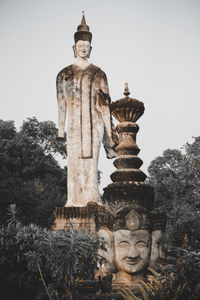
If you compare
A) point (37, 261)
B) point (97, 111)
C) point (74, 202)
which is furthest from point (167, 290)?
point (97, 111)

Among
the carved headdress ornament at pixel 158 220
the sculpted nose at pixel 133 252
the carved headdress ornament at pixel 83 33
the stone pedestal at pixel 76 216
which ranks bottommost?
the sculpted nose at pixel 133 252

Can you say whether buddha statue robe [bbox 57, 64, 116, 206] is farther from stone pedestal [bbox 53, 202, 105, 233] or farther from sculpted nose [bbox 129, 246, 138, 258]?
sculpted nose [bbox 129, 246, 138, 258]

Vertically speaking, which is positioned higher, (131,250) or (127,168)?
(127,168)

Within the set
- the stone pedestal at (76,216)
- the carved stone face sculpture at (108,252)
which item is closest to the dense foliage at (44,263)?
the carved stone face sculpture at (108,252)

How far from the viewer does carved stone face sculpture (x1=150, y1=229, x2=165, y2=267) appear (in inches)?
199

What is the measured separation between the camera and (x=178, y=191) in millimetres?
27922

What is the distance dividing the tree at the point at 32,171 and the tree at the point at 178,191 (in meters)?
7.17

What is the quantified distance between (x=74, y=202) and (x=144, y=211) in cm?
395

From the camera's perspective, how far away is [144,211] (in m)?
5.09

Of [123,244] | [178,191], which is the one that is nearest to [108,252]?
[123,244]

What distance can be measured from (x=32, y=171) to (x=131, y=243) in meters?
25.0

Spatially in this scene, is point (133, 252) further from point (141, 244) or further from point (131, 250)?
point (141, 244)

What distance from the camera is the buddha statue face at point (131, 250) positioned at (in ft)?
16.1

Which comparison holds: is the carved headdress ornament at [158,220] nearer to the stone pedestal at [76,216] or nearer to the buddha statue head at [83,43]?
the stone pedestal at [76,216]
